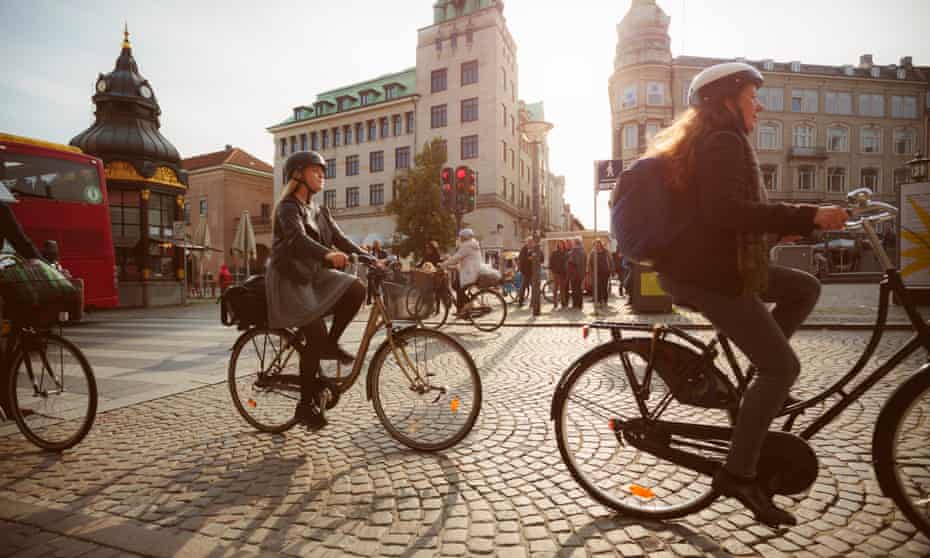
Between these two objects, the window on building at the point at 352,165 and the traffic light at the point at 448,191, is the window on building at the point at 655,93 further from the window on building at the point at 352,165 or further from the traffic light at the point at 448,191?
the traffic light at the point at 448,191

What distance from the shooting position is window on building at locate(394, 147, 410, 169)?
46000 millimetres

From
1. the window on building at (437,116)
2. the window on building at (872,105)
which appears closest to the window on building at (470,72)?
the window on building at (437,116)

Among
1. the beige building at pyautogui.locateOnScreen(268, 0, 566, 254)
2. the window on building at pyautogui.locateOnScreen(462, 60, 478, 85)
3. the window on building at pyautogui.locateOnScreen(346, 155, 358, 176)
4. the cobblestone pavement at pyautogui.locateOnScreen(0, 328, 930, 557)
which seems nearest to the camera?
the cobblestone pavement at pyautogui.locateOnScreen(0, 328, 930, 557)

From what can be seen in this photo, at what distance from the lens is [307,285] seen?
3320mm

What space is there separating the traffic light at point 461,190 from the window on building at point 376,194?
36971 millimetres

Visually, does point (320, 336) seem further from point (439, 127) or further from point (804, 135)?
point (804, 135)

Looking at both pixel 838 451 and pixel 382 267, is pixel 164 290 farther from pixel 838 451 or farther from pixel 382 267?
pixel 838 451

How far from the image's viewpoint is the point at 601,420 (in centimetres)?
245

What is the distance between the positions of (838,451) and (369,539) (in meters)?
2.79

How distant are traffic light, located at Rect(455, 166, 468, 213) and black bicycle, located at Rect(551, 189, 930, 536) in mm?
8634

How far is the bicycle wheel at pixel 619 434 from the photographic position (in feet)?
7.72

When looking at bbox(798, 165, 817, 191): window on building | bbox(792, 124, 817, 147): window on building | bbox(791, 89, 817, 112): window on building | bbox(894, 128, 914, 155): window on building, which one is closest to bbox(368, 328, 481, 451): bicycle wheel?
bbox(798, 165, 817, 191): window on building

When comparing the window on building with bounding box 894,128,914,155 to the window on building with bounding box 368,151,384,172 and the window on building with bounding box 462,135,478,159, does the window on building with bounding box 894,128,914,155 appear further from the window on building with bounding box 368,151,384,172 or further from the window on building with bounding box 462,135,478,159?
the window on building with bounding box 368,151,384,172

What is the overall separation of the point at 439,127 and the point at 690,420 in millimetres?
44340
